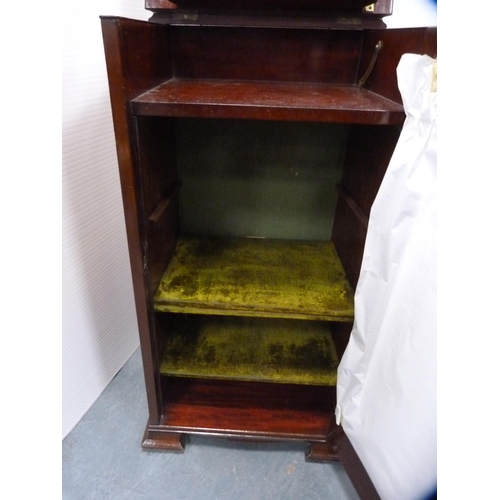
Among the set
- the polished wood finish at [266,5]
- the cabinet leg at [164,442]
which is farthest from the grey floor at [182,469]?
the polished wood finish at [266,5]

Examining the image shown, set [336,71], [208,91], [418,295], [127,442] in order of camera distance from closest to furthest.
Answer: [418,295], [208,91], [336,71], [127,442]

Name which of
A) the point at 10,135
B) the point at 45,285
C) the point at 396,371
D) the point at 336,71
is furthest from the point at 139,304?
the point at 336,71

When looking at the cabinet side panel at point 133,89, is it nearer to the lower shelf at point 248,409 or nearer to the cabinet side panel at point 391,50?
the lower shelf at point 248,409

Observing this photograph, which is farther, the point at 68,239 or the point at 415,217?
the point at 68,239

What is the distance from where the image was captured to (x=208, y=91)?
708 millimetres

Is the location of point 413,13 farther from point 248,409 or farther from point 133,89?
point 248,409

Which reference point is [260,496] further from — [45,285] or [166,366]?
[45,285]

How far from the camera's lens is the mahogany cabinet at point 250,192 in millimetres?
644

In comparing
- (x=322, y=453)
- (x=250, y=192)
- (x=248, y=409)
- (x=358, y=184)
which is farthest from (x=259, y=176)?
(x=322, y=453)

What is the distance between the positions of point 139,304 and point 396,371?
51 centimetres

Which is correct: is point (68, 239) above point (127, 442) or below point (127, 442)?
above

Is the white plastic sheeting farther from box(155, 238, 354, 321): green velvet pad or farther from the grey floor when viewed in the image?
the grey floor

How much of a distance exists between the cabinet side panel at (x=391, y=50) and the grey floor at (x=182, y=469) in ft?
2.91

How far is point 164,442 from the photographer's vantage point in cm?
94
